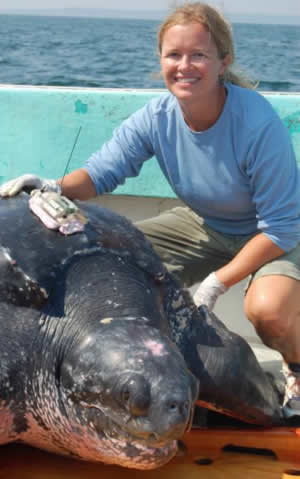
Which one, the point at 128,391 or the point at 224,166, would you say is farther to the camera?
the point at 224,166

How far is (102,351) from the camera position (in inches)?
47.6

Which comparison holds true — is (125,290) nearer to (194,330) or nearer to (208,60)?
(194,330)

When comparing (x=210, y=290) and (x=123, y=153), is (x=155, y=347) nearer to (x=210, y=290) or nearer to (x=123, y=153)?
(x=210, y=290)

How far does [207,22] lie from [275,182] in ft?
1.71

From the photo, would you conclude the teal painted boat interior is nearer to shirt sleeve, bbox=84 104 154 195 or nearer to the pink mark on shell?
shirt sleeve, bbox=84 104 154 195

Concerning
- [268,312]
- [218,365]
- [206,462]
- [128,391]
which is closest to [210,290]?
[268,312]

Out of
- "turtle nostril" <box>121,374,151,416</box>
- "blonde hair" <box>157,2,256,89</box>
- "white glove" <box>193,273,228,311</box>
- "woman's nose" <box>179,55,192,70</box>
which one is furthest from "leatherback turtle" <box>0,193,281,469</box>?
"blonde hair" <box>157,2,256,89</box>

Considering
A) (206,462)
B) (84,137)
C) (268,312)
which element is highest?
(84,137)

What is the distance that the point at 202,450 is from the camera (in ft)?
5.07

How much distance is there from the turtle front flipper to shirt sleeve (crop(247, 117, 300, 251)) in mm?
399

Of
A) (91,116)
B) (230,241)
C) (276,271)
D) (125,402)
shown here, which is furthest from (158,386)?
(91,116)

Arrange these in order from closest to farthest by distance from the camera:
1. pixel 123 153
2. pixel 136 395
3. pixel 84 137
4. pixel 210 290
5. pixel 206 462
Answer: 1. pixel 136 395
2. pixel 206 462
3. pixel 210 290
4. pixel 123 153
5. pixel 84 137

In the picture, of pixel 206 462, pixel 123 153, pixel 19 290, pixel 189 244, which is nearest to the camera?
pixel 19 290

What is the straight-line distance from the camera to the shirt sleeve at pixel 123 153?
2014 millimetres
